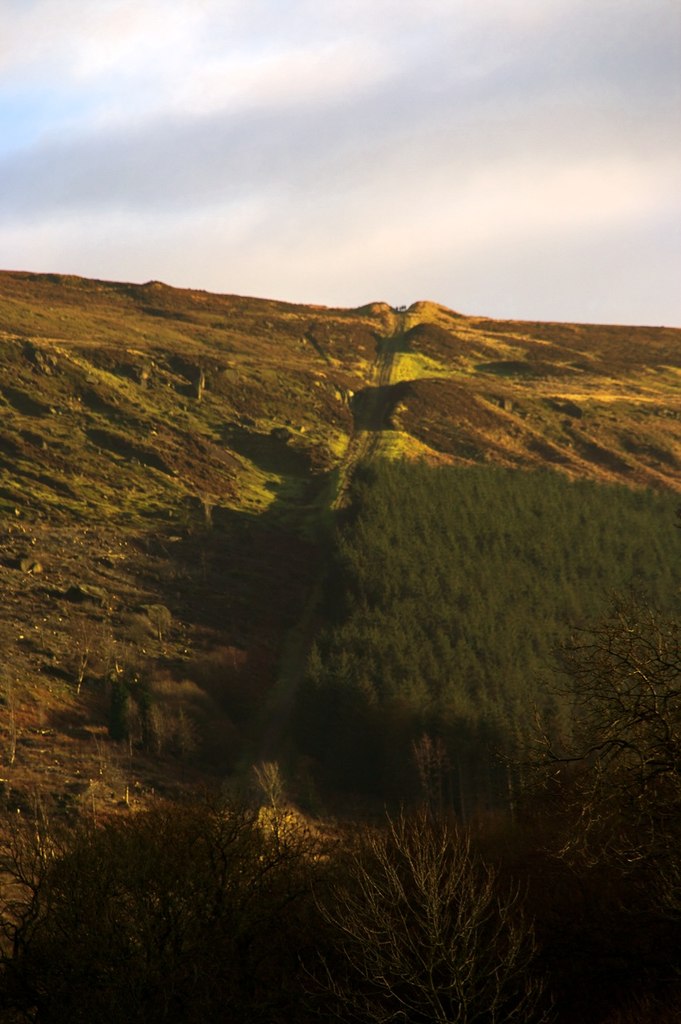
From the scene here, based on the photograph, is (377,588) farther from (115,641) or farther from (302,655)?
(115,641)

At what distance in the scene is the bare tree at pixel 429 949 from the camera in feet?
73.9

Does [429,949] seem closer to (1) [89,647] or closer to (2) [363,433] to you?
(1) [89,647]

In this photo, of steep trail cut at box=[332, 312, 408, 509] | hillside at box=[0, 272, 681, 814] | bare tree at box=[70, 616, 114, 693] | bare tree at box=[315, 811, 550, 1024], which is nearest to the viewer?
bare tree at box=[315, 811, 550, 1024]

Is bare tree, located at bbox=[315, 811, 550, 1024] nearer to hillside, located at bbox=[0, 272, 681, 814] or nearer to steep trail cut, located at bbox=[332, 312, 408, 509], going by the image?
hillside, located at bbox=[0, 272, 681, 814]

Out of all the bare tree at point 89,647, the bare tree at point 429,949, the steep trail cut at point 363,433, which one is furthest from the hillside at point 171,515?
the bare tree at point 429,949

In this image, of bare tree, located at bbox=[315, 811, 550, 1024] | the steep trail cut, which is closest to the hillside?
the steep trail cut

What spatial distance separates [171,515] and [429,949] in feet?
382

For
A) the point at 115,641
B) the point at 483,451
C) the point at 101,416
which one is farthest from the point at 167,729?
the point at 483,451

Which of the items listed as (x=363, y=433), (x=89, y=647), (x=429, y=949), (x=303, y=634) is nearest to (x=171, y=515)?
(x=303, y=634)

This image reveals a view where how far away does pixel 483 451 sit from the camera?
174m

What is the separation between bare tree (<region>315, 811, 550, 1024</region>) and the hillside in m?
44.0

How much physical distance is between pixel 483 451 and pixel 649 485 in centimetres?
2536

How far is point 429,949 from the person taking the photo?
26.4 meters

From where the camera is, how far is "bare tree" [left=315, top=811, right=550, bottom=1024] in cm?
2253
